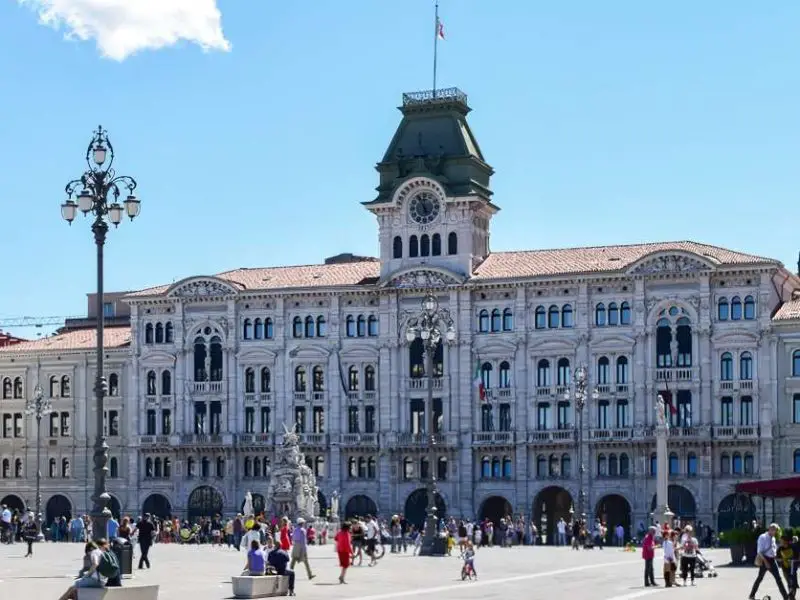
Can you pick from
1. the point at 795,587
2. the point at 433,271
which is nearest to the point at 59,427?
the point at 433,271

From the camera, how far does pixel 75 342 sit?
110312 millimetres

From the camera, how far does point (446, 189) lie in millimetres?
98875

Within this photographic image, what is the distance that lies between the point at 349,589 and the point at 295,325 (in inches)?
2255

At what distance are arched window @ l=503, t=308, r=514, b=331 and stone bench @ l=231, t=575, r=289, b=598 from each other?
56156mm

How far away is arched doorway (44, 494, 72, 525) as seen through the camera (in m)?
108

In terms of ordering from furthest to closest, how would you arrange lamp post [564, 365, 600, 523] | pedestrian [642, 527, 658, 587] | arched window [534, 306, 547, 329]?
1. arched window [534, 306, 547, 329]
2. lamp post [564, 365, 600, 523]
3. pedestrian [642, 527, 658, 587]

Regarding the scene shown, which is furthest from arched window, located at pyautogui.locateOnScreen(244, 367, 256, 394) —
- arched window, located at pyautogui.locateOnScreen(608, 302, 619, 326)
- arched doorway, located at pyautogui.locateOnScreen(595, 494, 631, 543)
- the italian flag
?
arched doorway, located at pyautogui.locateOnScreen(595, 494, 631, 543)

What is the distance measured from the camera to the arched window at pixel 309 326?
334 feet

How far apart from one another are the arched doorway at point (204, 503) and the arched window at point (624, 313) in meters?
25.6

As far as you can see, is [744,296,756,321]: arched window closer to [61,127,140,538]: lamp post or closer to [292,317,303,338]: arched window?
[292,317,303,338]: arched window

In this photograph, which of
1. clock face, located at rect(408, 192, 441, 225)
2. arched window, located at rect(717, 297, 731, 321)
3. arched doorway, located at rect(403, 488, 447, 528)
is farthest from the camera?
clock face, located at rect(408, 192, 441, 225)

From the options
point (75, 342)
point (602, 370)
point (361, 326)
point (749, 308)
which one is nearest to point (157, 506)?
point (75, 342)

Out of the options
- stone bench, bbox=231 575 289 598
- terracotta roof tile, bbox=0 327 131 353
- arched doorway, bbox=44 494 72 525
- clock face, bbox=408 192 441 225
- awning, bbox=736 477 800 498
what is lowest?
arched doorway, bbox=44 494 72 525

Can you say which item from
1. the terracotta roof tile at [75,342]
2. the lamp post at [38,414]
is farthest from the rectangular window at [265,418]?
the lamp post at [38,414]
